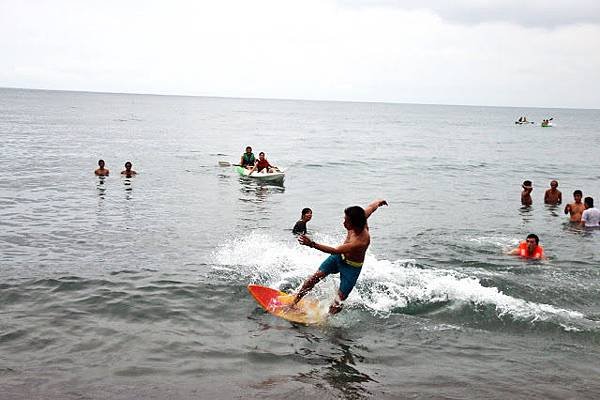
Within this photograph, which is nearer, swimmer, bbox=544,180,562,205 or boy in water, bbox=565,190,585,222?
boy in water, bbox=565,190,585,222

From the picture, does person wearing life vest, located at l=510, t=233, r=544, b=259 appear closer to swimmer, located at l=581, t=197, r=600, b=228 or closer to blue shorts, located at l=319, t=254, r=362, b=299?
swimmer, located at l=581, t=197, r=600, b=228

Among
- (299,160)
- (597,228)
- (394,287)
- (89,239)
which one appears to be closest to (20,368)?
(394,287)

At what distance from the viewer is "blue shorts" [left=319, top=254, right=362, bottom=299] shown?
349 inches

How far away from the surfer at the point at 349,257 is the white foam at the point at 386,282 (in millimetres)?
1180

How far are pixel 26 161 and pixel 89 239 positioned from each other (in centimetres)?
2092

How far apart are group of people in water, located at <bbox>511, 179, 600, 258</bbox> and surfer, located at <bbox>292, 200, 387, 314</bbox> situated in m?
5.99

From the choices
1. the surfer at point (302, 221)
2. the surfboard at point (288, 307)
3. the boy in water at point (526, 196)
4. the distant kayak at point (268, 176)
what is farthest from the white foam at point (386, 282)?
the distant kayak at point (268, 176)

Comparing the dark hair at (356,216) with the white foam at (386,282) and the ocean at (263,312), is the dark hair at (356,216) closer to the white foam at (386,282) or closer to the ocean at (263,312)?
the ocean at (263,312)

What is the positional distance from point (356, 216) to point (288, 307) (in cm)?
221

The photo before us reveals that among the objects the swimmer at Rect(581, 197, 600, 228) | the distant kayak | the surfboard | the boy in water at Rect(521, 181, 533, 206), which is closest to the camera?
the surfboard

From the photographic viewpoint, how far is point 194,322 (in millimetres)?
9289

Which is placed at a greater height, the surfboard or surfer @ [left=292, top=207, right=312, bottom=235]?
surfer @ [left=292, top=207, right=312, bottom=235]

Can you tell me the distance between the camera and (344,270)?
29.2 ft

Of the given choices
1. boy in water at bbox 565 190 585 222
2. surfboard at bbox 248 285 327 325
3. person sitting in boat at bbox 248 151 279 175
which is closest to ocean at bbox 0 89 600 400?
surfboard at bbox 248 285 327 325
